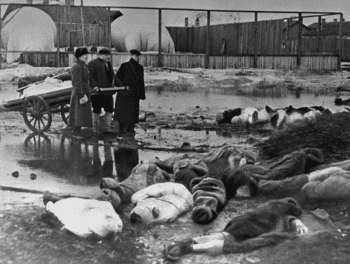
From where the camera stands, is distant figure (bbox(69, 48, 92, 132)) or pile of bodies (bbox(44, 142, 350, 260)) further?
distant figure (bbox(69, 48, 92, 132))

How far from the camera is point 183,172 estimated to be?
20.1ft

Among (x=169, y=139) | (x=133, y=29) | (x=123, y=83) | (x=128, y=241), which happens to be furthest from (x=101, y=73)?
(x=128, y=241)

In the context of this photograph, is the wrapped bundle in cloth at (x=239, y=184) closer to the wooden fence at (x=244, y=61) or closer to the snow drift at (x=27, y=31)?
the snow drift at (x=27, y=31)

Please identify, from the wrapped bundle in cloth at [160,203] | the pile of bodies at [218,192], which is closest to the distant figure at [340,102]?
the pile of bodies at [218,192]

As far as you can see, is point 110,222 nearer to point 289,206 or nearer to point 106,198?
point 106,198

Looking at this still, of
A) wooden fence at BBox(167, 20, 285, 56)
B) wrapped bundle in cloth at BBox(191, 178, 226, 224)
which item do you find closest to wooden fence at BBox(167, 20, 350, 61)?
wooden fence at BBox(167, 20, 285, 56)

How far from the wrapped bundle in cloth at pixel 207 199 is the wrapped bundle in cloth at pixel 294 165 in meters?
0.60

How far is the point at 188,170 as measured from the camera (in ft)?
20.2

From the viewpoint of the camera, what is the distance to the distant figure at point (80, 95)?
9.49 m

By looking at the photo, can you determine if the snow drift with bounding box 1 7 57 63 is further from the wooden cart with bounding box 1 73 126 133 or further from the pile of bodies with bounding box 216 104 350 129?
the pile of bodies with bounding box 216 104 350 129

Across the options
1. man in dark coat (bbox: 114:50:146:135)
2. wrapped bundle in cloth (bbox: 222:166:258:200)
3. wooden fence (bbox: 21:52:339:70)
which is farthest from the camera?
wooden fence (bbox: 21:52:339:70)

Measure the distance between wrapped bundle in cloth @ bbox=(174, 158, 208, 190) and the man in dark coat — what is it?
11.0ft

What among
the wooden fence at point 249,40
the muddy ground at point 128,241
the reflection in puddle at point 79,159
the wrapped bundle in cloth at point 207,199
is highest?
the wooden fence at point 249,40

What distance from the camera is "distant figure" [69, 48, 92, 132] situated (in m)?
9.49
